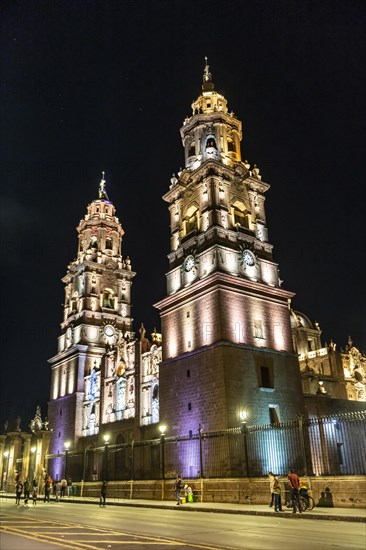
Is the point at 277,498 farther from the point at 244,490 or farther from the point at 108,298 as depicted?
the point at 108,298

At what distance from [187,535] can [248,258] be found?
30.9 m

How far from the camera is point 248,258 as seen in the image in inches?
1679

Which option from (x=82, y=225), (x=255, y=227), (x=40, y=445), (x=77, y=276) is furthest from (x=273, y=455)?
(x=82, y=225)

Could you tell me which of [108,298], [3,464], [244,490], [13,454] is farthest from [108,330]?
[244,490]

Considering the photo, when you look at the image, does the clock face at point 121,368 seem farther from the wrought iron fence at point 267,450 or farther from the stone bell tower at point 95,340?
the wrought iron fence at point 267,450

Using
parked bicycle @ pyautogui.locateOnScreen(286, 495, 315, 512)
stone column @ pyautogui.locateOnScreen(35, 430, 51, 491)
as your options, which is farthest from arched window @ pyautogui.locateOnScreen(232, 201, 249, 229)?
parked bicycle @ pyautogui.locateOnScreen(286, 495, 315, 512)

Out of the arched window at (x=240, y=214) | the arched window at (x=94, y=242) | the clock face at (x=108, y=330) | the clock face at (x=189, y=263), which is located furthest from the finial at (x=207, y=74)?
the clock face at (x=108, y=330)

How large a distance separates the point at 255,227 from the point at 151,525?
109 feet

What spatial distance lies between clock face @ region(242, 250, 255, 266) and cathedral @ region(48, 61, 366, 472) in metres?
0.09

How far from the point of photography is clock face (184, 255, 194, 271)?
43.1 m

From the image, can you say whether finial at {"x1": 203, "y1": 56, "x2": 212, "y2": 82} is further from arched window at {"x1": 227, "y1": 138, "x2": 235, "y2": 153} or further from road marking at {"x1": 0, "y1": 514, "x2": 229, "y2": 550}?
road marking at {"x1": 0, "y1": 514, "x2": 229, "y2": 550}

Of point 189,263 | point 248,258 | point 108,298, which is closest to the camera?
point 248,258

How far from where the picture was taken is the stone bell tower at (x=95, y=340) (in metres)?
55.4

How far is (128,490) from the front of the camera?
1329 inches
